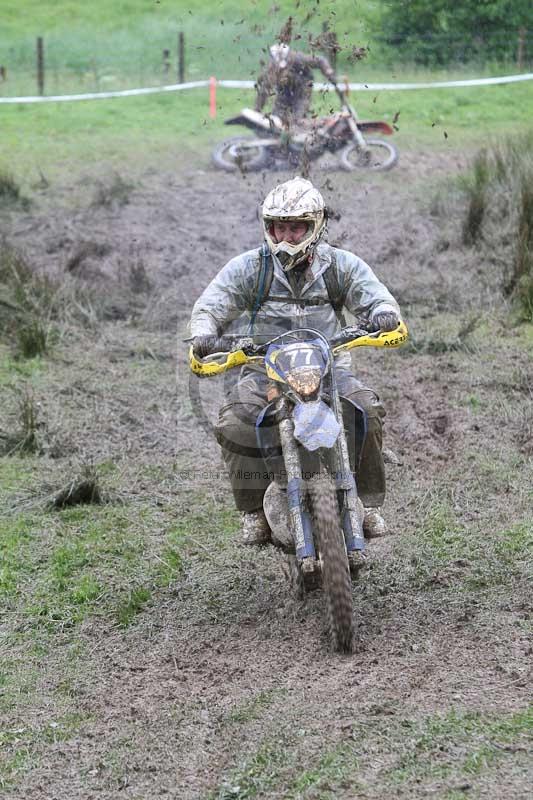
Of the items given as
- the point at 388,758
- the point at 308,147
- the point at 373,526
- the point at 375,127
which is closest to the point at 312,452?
the point at 373,526

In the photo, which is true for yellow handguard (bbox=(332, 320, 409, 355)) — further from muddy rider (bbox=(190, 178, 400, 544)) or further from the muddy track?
the muddy track

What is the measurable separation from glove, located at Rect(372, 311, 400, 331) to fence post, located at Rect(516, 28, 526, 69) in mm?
15002

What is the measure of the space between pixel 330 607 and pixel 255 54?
55.5ft

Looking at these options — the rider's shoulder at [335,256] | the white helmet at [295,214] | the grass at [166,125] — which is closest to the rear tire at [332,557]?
the white helmet at [295,214]

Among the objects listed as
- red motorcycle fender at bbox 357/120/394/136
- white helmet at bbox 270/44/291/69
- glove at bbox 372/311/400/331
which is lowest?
red motorcycle fender at bbox 357/120/394/136

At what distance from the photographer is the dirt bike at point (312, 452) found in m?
4.32

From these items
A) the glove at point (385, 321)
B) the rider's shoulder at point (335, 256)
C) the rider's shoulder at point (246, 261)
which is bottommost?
the glove at point (385, 321)

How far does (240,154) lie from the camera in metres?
14.5

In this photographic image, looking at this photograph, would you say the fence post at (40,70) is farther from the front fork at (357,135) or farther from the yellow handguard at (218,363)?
the yellow handguard at (218,363)

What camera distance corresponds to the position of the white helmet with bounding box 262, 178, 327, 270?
4723mm

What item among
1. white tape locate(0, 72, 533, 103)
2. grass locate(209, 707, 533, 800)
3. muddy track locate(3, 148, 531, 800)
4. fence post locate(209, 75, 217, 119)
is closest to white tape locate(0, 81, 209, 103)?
white tape locate(0, 72, 533, 103)

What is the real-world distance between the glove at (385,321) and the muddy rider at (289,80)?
7081mm

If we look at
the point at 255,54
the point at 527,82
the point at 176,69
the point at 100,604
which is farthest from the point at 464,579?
the point at 176,69

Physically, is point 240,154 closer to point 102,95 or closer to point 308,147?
point 308,147
